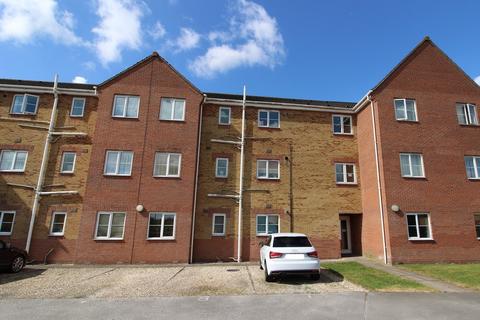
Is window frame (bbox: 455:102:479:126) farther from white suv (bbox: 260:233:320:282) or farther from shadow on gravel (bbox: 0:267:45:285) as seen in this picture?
shadow on gravel (bbox: 0:267:45:285)

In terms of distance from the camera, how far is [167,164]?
55.1ft

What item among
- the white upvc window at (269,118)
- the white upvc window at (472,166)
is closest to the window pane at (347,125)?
the white upvc window at (269,118)

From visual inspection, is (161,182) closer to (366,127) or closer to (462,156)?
(366,127)

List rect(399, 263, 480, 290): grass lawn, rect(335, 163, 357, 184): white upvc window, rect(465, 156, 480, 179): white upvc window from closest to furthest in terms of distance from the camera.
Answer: rect(399, 263, 480, 290): grass lawn, rect(465, 156, 480, 179): white upvc window, rect(335, 163, 357, 184): white upvc window

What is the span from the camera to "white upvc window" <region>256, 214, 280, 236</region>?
17344mm

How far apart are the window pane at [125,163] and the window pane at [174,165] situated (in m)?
2.25

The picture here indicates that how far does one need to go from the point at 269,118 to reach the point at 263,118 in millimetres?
404

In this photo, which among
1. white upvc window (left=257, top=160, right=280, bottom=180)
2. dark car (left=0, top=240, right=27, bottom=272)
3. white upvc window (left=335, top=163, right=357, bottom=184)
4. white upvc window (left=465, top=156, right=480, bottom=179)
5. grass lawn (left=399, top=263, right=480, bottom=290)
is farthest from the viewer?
white upvc window (left=335, top=163, right=357, bottom=184)

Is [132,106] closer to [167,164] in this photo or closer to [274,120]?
[167,164]

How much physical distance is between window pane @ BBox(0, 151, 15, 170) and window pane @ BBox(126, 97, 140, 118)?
6987 mm

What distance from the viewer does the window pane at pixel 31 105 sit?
17.6 meters

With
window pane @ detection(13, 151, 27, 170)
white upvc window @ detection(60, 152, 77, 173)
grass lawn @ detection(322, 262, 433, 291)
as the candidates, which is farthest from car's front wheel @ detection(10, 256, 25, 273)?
grass lawn @ detection(322, 262, 433, 291)

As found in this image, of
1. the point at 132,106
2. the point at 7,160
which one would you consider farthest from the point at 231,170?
the point at 7,160

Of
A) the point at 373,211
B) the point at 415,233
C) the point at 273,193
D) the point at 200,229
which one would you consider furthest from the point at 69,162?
the point at 415,233
